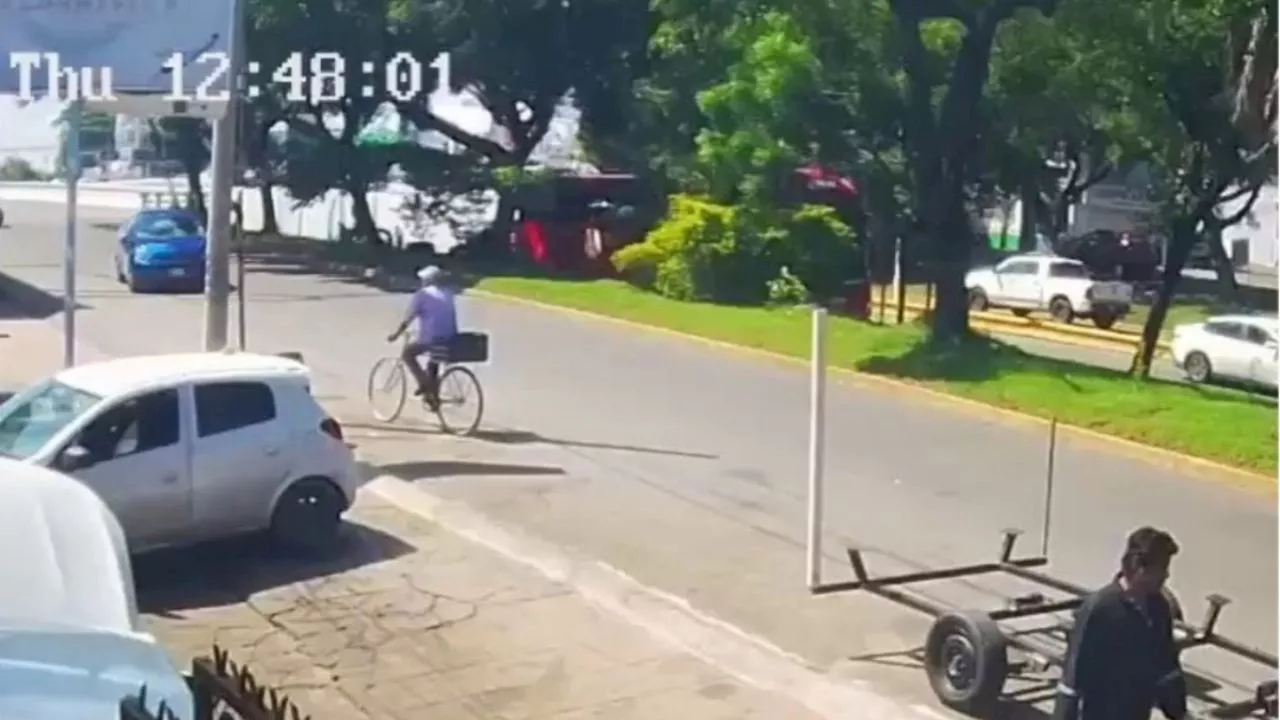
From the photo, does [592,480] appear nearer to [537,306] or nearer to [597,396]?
[597,396]

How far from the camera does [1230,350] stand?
100 feet

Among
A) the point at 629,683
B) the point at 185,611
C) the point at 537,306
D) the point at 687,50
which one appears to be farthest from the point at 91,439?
the point at 687,50

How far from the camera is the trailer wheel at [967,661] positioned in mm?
10297

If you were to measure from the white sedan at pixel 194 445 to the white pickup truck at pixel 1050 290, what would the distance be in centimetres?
2789

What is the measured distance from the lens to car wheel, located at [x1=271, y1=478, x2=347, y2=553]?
13.9m

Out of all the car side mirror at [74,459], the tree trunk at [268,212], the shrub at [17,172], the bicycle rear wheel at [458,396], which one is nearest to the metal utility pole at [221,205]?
the bicycle rear wheel at [458,396]

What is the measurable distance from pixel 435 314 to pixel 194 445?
5.89 metres

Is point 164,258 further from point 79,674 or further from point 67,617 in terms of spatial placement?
point 79,674

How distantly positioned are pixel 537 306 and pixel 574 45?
35.4ft

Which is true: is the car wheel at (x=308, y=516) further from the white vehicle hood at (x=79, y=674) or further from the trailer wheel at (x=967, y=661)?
the white vehicle hood at (x=79, y=674)

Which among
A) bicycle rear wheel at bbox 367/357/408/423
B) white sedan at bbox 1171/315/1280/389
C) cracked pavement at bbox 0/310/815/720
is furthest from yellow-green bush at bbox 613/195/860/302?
cracked pavement at bbox 0/310/815/720

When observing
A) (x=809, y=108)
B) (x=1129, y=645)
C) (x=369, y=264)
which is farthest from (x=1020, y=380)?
(x=369, y=264)

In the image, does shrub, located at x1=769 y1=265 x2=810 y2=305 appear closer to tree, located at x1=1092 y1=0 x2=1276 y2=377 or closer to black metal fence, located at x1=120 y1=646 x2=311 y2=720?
tree, located at x1=1092 y1=0 x2=1276 y2=377

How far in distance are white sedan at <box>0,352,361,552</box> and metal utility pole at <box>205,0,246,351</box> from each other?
13.2 feet
